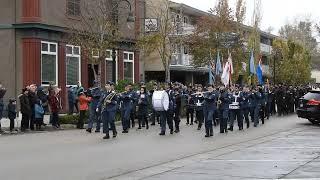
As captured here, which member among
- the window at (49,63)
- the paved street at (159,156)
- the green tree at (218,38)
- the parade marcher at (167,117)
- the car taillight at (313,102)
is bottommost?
the paved street at (159,156)

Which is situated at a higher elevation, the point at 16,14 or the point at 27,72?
the point at 16,14

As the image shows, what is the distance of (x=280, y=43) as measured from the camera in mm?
64500

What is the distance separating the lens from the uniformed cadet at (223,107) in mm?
21109

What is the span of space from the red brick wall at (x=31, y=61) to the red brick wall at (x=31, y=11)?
103cm

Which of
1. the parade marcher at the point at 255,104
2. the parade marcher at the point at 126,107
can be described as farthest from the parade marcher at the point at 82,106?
the parade marcher at the point at 255,104

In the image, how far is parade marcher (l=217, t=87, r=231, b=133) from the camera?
2111 centimetres

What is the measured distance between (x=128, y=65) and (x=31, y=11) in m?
11.1

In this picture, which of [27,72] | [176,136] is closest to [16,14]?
[27,72]

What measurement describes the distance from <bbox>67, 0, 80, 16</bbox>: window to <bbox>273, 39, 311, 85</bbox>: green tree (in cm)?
3226

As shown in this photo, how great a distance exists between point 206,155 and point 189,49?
32883mm

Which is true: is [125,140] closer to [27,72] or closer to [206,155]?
[206,155]

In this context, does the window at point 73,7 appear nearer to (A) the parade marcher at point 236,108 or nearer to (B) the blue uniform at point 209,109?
(A) the parade marcher at point 236,108

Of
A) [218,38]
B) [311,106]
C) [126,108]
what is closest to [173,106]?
[126,108]

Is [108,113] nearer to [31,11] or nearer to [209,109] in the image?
[209,109]
